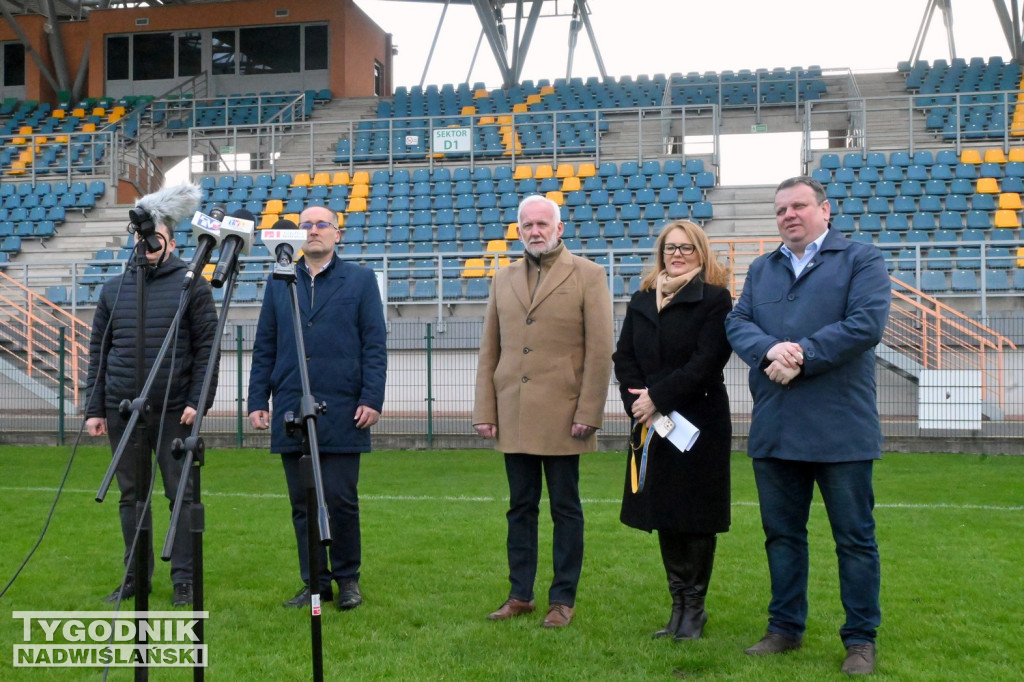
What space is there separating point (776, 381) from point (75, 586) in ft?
13.0

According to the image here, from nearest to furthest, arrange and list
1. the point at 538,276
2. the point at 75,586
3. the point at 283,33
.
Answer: the point at 538,276
the point at 75,586
the point at 283,33

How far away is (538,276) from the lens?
5.01 m

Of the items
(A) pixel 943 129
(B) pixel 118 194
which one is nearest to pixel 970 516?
(A) pixel 943 129

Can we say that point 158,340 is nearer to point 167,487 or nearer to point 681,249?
point 167,487

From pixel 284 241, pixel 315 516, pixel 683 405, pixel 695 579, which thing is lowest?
pixel 695 579

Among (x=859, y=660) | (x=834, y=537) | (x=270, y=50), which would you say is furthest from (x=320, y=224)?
(x=270, y=50)

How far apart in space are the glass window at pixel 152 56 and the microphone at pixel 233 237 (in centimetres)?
2897

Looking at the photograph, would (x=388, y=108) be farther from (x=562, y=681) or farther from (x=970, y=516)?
(x=562, y=681)

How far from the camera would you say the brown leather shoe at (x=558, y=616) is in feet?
15.6

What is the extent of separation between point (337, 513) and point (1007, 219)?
1487 cm

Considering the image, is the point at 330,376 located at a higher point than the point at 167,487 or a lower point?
higher

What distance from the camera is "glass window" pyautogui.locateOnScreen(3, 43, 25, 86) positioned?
31.3 m

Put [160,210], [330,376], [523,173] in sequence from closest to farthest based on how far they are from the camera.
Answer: [160,210]
[330,376]
[523,173]

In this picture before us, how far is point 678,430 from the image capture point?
449cm
